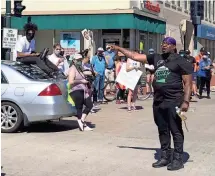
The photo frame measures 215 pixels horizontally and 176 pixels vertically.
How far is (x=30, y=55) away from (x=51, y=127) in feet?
5.74

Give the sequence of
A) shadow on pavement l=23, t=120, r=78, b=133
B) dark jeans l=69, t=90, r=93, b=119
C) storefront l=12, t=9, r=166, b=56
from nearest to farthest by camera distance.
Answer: dark jeans l=69, t=90, r=93, b=119 < shadow on pavement l=23, t=120, r=78, b=133 < storefront l=12, t=9, r=166, b=56

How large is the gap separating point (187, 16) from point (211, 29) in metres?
7.42

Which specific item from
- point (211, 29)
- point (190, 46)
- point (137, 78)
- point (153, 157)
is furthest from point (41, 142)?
point (211, 29)

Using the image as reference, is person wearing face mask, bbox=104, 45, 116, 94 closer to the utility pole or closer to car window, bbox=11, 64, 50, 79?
car window, bbox=11, 64, 50, 79

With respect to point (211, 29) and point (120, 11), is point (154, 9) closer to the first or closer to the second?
point (120, 11)

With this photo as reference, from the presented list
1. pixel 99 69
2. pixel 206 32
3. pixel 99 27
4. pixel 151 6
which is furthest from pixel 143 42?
pixel 206 32

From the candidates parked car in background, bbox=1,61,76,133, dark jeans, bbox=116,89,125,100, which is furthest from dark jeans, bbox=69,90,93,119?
dark jeans, bbox=116,89,125,100

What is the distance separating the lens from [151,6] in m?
26.1

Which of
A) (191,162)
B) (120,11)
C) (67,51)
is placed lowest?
(191,162)

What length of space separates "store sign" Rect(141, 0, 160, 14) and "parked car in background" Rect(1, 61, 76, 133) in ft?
51.4

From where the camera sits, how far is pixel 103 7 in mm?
23234

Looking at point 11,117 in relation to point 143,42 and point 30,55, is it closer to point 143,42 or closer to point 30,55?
point 30,55

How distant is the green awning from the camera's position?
22.5m

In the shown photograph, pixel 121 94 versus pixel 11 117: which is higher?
pixel 121 94
